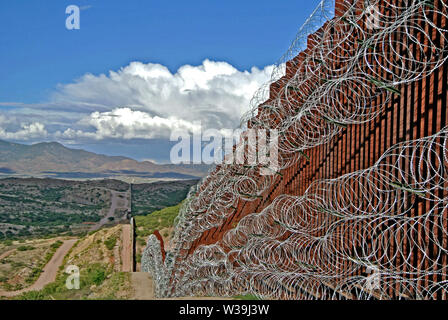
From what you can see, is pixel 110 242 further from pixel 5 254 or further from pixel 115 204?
pixel 5 254

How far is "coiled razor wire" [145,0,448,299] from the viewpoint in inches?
124

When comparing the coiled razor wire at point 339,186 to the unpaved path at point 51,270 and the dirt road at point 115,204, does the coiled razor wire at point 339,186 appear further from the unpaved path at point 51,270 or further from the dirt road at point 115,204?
the dirt road at point 115,204

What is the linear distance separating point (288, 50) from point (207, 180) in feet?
18.2

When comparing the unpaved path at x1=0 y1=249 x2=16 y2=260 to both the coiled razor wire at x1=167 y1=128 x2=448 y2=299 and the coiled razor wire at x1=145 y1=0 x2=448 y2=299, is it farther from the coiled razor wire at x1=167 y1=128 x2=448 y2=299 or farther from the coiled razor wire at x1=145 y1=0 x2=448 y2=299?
the coiled razor wire at x1=167 y1=128 x2=448 y2=299

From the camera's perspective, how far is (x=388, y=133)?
12.0 feet

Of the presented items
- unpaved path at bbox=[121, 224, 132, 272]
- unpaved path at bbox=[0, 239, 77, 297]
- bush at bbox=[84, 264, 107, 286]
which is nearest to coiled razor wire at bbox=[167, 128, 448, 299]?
bush at bbox=[84, 264, 107, 286]

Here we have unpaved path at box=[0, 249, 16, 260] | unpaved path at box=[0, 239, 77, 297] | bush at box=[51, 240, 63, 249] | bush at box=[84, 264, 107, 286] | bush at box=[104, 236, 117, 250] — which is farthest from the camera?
bush at box=[51, 240, 63, 249]

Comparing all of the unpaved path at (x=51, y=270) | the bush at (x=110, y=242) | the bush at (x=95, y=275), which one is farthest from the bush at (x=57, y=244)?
the bush at (x=95, y=275)

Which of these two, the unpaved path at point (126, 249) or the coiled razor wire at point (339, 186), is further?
the unpaved path at point (126, 249)

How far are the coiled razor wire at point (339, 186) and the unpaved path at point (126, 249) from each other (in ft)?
90.2

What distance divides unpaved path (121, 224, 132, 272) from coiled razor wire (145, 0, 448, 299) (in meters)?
27.5

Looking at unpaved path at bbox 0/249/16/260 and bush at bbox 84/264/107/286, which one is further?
unpaved path at bbox 0/249/16/260

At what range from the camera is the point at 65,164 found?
79.6 m

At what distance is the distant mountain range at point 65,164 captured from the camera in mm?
58969
